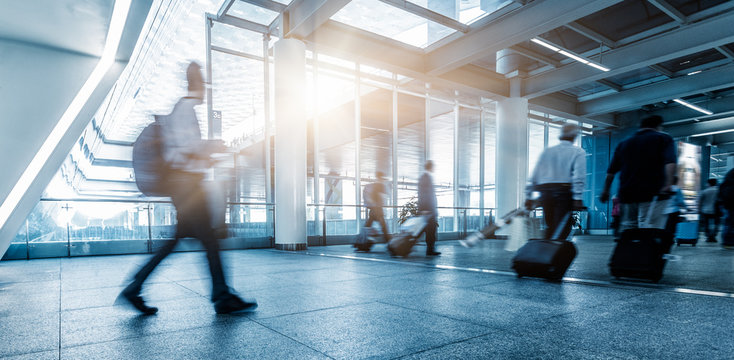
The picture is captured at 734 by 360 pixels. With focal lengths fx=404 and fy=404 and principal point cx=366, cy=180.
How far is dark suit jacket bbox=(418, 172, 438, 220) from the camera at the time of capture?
6723 millimetres

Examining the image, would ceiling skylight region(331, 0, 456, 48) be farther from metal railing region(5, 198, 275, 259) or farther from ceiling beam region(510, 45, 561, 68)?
metal railing region(5, 198, 275, 259)

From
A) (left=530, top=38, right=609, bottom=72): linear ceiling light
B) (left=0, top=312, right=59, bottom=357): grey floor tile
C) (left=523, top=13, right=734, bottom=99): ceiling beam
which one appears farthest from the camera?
(left=530, top=38, right=609, bottom=72): linear ceiling light

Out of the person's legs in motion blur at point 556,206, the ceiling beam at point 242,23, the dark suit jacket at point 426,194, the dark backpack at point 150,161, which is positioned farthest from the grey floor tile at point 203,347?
the ceiling beam at point 242,23

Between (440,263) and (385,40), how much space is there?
648cm

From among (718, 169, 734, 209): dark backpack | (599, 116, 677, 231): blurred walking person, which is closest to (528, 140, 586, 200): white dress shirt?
(599, 116, 677, 231): blurred walking person

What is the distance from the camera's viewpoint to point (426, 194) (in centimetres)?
673

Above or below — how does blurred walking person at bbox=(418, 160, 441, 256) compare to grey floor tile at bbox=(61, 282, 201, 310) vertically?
above

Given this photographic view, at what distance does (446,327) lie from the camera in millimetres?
2346

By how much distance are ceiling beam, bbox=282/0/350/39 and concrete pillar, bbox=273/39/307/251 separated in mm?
388

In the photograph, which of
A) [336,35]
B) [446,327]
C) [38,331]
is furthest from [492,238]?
[38,331]

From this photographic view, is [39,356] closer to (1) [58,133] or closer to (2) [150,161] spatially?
(2) [150,161]

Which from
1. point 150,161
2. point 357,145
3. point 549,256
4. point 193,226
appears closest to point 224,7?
point 357,145

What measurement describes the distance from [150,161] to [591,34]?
10586mm

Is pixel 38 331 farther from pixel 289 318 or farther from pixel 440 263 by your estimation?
pixel 440 263
